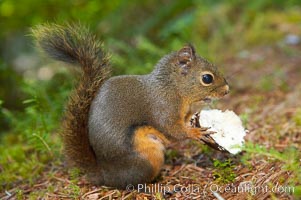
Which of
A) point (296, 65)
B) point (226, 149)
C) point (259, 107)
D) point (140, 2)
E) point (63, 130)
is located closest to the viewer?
point (226, 149)

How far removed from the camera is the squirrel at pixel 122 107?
2828mm

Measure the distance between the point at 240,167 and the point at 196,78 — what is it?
2.30ft

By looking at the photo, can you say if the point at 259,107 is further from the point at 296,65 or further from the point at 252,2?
the point at 252,2

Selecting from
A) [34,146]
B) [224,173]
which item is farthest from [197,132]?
[34,146]

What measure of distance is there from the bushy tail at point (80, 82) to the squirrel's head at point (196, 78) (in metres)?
0.60

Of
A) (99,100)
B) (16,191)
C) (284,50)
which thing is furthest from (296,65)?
(16,191)

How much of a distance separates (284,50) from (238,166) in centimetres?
283

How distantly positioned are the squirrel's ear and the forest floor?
0.65 meters

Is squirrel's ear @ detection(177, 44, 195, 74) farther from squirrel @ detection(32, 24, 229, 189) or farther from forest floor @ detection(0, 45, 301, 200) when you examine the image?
forest floor @ detection(0, 45, 301, 200)

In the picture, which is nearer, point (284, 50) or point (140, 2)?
point (284, 50)

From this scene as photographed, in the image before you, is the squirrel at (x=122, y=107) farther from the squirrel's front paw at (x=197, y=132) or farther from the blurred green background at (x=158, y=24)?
the blurred green background at (x=158, y=24)

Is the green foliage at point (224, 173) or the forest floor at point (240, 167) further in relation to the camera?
the green foliage at point (224, 173)

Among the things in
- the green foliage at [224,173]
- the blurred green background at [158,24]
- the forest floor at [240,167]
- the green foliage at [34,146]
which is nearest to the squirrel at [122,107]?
the forest floor at [240,167]

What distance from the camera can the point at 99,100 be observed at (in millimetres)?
2885
